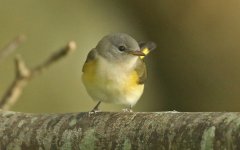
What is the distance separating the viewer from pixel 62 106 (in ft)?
21.0

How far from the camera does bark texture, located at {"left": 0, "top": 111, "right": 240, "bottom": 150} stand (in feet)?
6.62

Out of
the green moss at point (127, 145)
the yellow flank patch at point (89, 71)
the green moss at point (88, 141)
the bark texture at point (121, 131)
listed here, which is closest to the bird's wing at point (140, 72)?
the yellow flank patch at point (89, 71)

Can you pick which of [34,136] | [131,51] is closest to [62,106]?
[131,51]

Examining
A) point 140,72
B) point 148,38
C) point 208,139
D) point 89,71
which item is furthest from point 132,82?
point 148,38

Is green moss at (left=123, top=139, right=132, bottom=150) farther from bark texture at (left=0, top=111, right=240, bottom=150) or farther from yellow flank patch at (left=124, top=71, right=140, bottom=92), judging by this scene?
yellow flank patch at (left=124, top=71, right=140, bottom=92)

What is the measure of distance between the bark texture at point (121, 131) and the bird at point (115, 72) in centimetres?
41

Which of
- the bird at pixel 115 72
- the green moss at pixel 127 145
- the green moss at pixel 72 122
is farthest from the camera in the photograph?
the bird at pixel 115 72

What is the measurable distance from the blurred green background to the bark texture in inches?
137

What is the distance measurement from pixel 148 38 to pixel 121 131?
14.9 ft

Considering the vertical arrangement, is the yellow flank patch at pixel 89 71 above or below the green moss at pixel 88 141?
above

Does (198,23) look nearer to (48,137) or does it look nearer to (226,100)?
(226,100)

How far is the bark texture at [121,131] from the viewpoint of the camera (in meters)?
2.02

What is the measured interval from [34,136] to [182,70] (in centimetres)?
439

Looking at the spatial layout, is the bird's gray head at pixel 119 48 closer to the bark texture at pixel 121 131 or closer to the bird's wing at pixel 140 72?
the bird's wing at pixel 140 72
